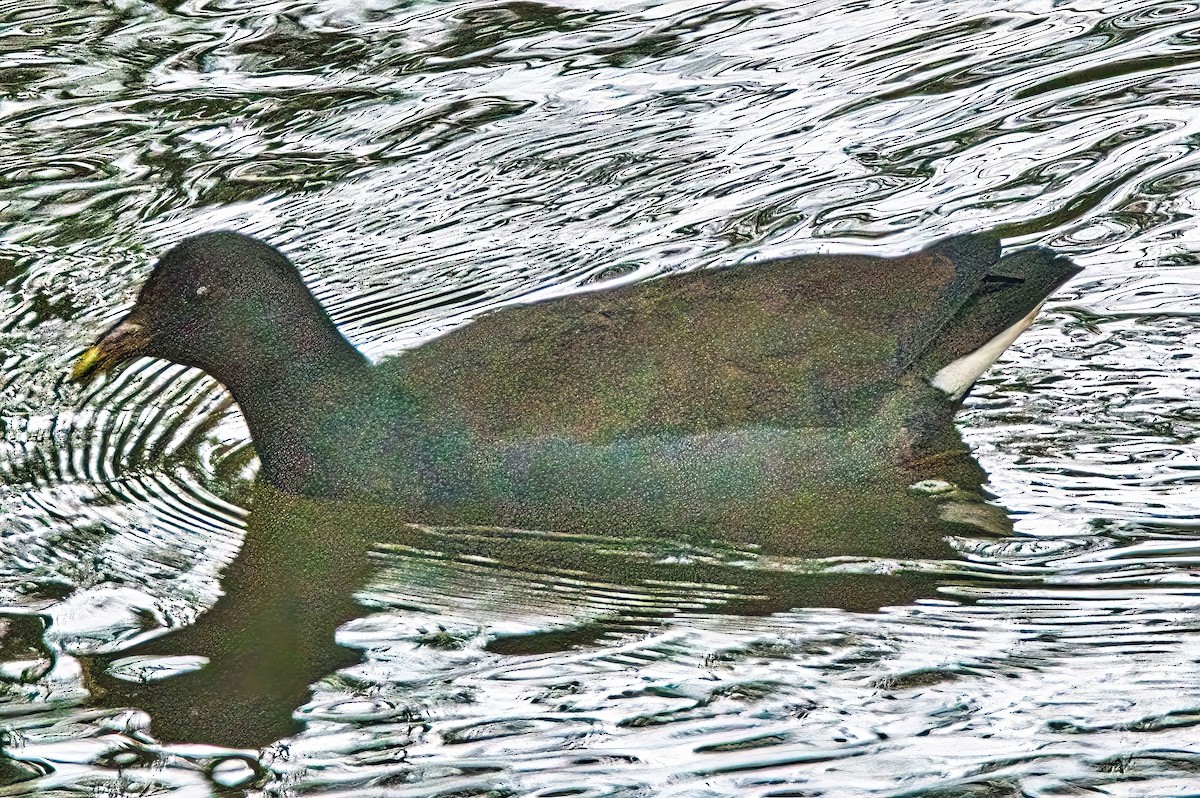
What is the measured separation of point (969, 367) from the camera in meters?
4.18

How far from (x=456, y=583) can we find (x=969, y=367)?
1401 mm

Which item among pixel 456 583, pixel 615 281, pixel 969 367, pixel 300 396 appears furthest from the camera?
pixel 615 281

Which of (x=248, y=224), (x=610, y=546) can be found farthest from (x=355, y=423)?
(x=248, y=224)

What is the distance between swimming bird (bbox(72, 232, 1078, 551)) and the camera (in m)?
3.89

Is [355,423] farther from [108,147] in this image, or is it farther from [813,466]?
[108,147]

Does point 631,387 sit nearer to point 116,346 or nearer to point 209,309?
point 209,309

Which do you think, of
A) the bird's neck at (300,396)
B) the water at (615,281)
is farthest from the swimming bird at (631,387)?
the water at (615,281)

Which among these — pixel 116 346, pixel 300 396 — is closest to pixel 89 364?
pixel 116 346

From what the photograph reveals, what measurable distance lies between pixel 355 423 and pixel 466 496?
1.14ft

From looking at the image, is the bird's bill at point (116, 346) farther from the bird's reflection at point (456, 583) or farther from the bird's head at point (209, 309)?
the bird's reflection at point (456, 583)

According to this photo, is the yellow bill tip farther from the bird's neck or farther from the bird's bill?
the bird's neck

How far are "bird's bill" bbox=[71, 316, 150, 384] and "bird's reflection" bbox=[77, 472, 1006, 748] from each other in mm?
513

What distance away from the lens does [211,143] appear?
5.75 metres

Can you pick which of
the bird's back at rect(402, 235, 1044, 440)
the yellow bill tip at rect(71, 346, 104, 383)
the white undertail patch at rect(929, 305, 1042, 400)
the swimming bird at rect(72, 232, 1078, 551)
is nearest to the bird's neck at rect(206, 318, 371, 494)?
the swimming bird at rect(72, 232, 1078, 551)
